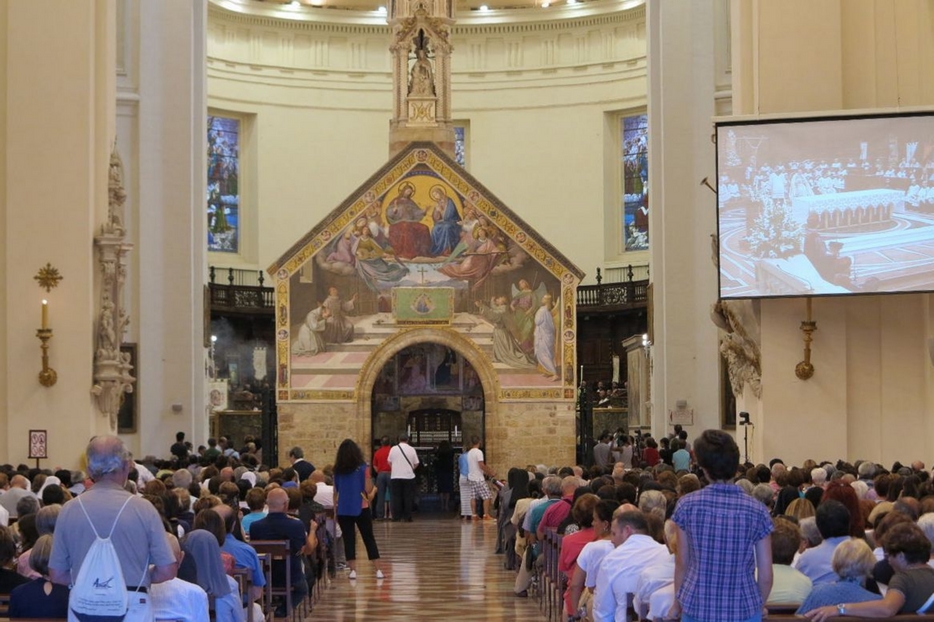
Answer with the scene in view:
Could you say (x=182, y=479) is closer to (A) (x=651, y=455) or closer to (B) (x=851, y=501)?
(B) (x=851, y=501)

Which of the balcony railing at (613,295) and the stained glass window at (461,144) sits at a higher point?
the stained glass window at (461,144)

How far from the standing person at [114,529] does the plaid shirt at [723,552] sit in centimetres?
237

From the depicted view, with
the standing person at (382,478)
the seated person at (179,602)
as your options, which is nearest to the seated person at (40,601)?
the seated person at (179,602)

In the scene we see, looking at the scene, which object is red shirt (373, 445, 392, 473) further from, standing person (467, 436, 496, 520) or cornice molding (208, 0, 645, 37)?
cornice molding (208, 0, 645, 37)

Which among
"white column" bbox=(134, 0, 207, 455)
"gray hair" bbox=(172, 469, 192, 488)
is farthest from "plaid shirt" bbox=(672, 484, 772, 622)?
"white column" bbox=(134, 0, 207, 455)

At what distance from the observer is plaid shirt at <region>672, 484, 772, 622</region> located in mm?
7277

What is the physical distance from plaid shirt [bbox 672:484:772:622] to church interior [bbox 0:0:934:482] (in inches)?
488

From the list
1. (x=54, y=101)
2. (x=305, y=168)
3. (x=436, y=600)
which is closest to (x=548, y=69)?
(x=305, y=168)

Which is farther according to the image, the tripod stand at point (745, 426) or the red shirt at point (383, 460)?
the red shirt at point (383, 460)

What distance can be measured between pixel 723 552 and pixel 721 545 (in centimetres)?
3

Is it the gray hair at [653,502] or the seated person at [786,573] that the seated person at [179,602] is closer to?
the seated person at [786,573]

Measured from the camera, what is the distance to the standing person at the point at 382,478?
2873 cm

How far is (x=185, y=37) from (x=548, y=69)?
12.9 meters

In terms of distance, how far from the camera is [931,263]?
1883 cm
